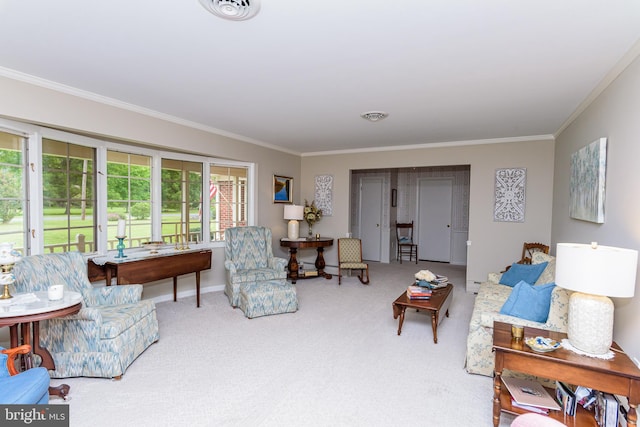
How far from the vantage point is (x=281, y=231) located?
6102 millimetres

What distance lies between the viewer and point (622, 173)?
2.24 metres

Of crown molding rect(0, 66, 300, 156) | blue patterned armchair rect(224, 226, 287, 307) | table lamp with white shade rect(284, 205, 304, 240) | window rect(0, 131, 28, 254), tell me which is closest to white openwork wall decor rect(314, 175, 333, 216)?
table lamp with white shade rect(284, 205, 304, 240)

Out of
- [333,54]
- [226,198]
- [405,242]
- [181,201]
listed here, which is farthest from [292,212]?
[333,54]

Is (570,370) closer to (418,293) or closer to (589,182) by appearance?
(418,293)

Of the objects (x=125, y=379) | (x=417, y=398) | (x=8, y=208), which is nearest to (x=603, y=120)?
(x=417, y=398)

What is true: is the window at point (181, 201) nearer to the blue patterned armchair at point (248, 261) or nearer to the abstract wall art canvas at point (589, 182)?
the blue patterned armchair at point (248, 261)

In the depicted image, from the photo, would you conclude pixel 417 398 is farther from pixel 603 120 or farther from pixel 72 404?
pixel 603 120

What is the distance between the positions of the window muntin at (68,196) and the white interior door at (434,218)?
649cm

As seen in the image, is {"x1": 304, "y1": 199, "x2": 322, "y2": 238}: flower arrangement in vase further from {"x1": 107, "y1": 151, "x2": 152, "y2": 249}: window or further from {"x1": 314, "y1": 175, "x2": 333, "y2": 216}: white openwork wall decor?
{"x1": 107, "y1": 151, "x2": 152, "y2": 249}: window

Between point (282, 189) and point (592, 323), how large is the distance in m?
4.85

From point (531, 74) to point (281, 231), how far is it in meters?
4.45

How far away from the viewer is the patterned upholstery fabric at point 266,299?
3.83 meters

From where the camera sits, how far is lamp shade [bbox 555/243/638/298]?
1718 millimetres

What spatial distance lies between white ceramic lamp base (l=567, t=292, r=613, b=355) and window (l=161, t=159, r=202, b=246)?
428cm
